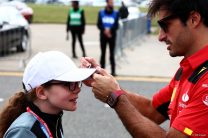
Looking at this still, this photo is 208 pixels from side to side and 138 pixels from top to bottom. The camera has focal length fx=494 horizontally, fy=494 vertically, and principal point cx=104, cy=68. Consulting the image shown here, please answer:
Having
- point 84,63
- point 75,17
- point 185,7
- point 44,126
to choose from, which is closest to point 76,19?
point 75,17

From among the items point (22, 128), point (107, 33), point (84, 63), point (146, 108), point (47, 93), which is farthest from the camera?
point (107, 33)

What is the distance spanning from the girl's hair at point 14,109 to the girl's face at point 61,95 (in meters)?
A: 0.11

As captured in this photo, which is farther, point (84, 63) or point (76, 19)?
point (76, 19)

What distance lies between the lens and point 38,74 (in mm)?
2660

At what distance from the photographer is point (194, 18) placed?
8.00ft

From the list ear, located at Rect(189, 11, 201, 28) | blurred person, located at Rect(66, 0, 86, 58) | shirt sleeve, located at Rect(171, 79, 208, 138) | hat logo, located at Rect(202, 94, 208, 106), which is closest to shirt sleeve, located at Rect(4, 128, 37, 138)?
shirt sleeve, located at Rect(171, 79, 208, 138)

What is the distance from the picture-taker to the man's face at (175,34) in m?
2.50

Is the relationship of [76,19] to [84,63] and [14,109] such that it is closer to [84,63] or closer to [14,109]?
[84,63]

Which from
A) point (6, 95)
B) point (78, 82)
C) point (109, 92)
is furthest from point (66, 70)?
point (6, 95)

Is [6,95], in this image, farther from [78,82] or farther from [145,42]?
[145,42]

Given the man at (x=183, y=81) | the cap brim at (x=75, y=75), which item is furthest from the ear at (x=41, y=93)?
the man at (x=183, y=81)

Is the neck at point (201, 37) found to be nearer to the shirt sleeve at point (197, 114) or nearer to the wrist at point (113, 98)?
the shirt sleeve at point (197, 114)

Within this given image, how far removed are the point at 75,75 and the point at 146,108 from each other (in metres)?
0.76

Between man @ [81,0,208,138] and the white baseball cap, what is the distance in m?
0.12
